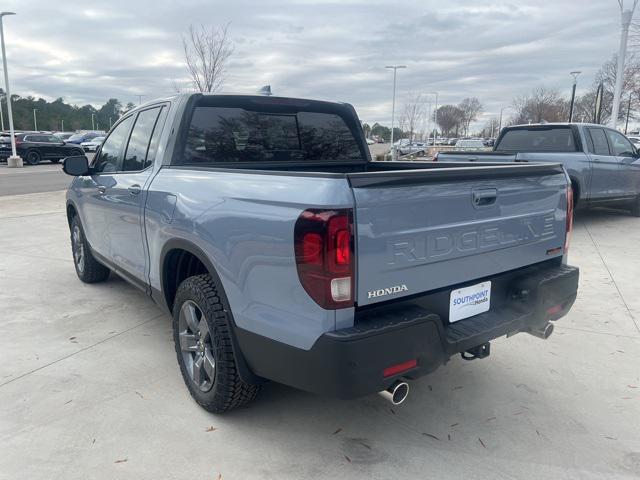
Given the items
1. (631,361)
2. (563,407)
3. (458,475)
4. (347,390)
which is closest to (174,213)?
(347,390)

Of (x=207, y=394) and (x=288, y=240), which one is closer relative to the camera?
(x=288, y=240)

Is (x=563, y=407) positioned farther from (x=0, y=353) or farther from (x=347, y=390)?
(x=0, y=353)

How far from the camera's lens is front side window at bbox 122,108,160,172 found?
3.89 metres

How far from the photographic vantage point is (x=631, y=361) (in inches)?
149

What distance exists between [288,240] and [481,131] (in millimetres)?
102851

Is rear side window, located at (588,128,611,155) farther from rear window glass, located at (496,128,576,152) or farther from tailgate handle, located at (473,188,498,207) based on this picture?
tailgate handle, located at (473,188,498,207)

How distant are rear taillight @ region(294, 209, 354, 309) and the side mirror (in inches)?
122

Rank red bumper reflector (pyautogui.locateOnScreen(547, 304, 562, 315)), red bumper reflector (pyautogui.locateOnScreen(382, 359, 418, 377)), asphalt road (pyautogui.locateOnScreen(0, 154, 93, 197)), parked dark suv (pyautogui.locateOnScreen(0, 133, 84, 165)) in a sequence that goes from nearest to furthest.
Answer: red bumper reflector (pyautogui.locateOnScreen(382, 359, 418, 377)) < red bumper reflector (pyautogui.locateOnScreen(547, 304, 562, 315)) < asphalt road (pyautogui.locateOnScreen(0, 154, 93, 197)) < parked dark suv (pyautogui.locateOnScreen(0, 133, 84, 165))

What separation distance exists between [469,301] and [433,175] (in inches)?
29.7

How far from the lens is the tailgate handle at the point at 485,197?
260 cm

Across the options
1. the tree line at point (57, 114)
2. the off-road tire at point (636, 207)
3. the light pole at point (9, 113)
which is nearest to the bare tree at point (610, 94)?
the off-road tire at point (636, 207)

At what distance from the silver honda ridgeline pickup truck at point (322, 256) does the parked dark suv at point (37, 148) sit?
2699 centimetres

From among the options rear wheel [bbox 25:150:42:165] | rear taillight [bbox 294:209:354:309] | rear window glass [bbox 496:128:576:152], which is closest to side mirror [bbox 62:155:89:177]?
rear taillight [bbox 294:209:354:309]

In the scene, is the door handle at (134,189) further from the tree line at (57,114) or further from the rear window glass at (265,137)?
the tree line at (57,114)
